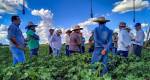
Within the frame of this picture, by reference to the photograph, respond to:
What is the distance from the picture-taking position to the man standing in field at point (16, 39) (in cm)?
1155

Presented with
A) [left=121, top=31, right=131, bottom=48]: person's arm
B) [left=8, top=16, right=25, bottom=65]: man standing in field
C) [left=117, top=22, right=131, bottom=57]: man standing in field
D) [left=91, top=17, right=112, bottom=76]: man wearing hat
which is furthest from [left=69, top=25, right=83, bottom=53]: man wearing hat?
[left=91, top=17, right=112, bottom=76]: man wearing hat

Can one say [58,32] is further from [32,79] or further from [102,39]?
[32,79]

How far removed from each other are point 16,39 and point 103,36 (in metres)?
2.17

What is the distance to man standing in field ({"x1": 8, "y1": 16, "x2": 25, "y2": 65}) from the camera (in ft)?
37.9

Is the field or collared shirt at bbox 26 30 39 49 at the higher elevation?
collared shirt at bbox 26 30 39 49

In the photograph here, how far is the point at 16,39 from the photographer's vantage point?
38.3 feet

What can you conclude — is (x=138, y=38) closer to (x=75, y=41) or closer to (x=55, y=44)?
(x=75, y=41)

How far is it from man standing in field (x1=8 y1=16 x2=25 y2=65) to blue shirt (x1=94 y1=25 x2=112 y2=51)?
192cm

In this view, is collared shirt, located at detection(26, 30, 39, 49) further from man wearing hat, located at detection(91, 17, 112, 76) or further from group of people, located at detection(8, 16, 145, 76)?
man wearing hat, located at detection(91, 17, 112, 76)

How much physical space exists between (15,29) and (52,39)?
5.45m

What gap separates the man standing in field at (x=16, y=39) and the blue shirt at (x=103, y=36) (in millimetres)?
1917

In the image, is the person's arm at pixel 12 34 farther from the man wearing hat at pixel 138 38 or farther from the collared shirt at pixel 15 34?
the man wearing hat at pixel 138 38

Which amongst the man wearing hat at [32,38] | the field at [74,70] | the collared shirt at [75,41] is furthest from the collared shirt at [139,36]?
the man wearing hat at [32,38]

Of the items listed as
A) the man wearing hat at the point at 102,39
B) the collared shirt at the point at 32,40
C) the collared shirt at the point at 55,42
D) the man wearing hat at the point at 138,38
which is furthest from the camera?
the collared shirt at the point at 55,42
